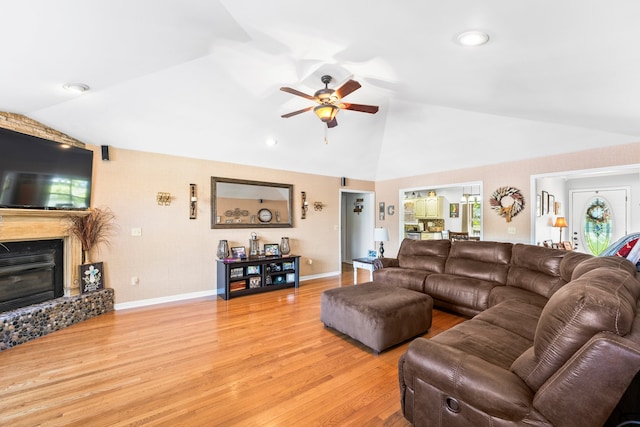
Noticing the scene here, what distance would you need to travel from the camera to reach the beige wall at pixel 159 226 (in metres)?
3.99

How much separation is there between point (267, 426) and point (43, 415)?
152 cm

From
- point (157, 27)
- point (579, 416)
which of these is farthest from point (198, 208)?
point (579, 416)

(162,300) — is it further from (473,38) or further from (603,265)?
(603,265)

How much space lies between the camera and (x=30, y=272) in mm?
3338

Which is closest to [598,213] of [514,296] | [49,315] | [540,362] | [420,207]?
[420,207]

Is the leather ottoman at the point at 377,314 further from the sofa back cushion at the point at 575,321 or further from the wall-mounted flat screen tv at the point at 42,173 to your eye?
the wall-mounted flat screen tv at the point at 42,173

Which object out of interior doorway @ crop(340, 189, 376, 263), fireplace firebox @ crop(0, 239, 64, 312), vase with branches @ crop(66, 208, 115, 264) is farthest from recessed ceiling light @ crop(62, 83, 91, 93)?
interior doorway @ crop(340, 189, 376, 263)

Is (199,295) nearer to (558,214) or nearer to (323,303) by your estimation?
(323,303)

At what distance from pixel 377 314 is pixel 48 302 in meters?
3.89

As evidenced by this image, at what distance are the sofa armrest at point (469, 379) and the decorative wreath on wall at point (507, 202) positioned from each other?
410 cm

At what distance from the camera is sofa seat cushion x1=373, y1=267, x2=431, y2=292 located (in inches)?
160

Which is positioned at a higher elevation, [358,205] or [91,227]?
[358,205]

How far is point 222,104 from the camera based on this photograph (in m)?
3.70

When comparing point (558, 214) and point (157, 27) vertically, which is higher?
point (157, 27)
